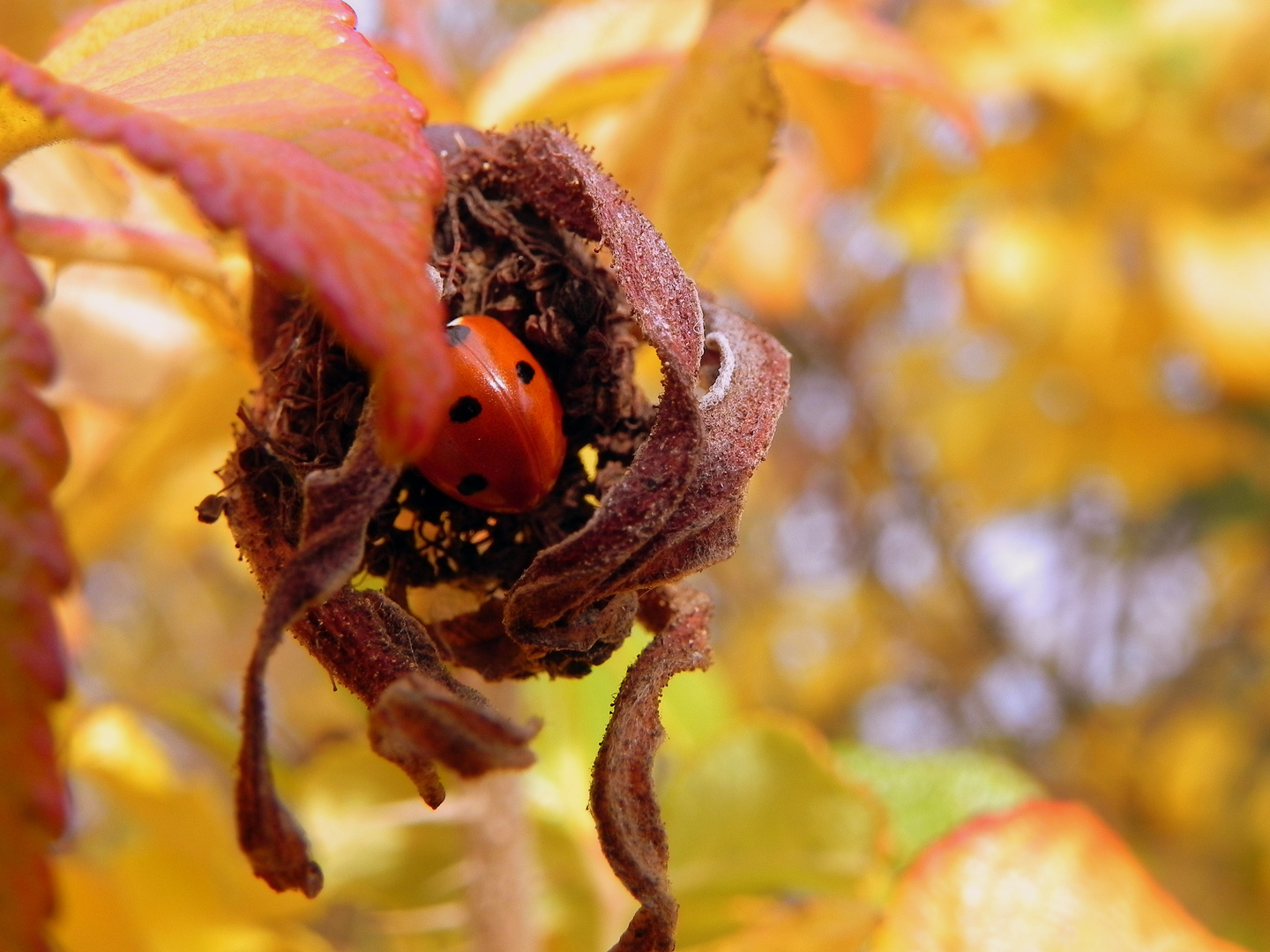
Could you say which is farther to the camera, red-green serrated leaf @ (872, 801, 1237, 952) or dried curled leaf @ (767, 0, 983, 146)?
dried curled leaf @ (767, 0, 983, 146)

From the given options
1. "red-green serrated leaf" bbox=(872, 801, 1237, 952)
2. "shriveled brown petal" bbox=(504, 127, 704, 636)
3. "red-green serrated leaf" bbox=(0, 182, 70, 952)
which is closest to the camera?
"red-green serrated leaf" bbox=(0, 182, 70, 952)

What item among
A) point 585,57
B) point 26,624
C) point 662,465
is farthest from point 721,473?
point 585,57

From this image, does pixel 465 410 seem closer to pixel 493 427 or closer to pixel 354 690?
pixel 493 427

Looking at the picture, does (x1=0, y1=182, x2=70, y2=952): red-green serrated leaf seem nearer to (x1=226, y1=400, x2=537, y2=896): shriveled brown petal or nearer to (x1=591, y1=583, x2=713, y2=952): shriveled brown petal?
(x1=226, y1=400, x2=537, y2=896): shriveled brown petal

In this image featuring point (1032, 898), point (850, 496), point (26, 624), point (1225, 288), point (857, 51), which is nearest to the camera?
point (26, 624)

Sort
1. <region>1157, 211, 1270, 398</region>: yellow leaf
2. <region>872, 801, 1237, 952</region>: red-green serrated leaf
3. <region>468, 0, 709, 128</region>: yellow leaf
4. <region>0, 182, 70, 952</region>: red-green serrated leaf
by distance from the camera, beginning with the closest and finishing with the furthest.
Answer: <region>0, 182, 70, 952</region>: red-green serrated leaf, <region>872, 801, 1237, 952</region>: red-green serrated leaf, <region>468, 0, 709, 128</region>: yellow leaf, <region>1157, 211, 1270, 398</region>: yellow leaf

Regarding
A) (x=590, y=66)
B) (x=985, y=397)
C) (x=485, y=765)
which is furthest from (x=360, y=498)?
(x=985, y=397)

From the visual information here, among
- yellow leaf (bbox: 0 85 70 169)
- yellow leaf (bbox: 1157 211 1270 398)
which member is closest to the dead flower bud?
yellow leaf (bbox: 0 85 70 169)

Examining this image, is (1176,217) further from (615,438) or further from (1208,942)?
(615,438)
